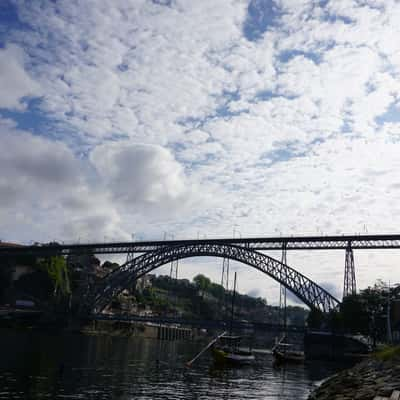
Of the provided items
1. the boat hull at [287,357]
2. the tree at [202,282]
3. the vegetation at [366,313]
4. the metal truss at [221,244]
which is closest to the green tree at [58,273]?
the metal truss at [221,244]

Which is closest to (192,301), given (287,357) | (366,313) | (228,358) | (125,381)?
(366,313)

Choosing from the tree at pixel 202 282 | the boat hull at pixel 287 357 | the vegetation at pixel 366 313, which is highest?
the tree at pixel 202 282

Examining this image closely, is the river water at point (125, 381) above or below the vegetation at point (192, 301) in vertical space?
below

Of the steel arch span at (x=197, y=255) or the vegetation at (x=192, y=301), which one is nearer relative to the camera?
the steel arch span at (x=197, y=255)

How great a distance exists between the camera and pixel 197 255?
73.8 meters

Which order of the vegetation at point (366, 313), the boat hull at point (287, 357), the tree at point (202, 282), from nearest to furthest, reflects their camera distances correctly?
1. the boat hull at point (287, 357)
2. the vegetation at point (366, 313)
3. the tree at point (202, 282)

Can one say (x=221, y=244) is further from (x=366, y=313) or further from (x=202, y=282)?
(x=202, y=282)

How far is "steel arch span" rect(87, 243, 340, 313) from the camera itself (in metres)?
65.9

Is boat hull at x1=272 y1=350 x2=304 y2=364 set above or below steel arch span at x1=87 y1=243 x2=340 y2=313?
below

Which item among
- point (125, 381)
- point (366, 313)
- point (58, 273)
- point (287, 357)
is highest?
point (58, 273)

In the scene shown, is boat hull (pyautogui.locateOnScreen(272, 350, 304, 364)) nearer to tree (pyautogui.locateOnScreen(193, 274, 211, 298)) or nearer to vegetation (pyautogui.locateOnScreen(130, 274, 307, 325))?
vegetation (pyautogui.locateOnScreen(130, 274, 307, 325))

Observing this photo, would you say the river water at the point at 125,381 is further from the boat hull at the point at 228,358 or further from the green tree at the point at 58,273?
the green tree at the point at 58,273

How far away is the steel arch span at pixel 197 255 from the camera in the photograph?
216 ft

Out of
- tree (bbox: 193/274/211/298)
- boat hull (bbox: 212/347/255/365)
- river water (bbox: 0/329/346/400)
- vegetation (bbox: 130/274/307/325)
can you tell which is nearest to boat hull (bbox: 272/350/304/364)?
boat hull (bbox: 212/347/255/365)
